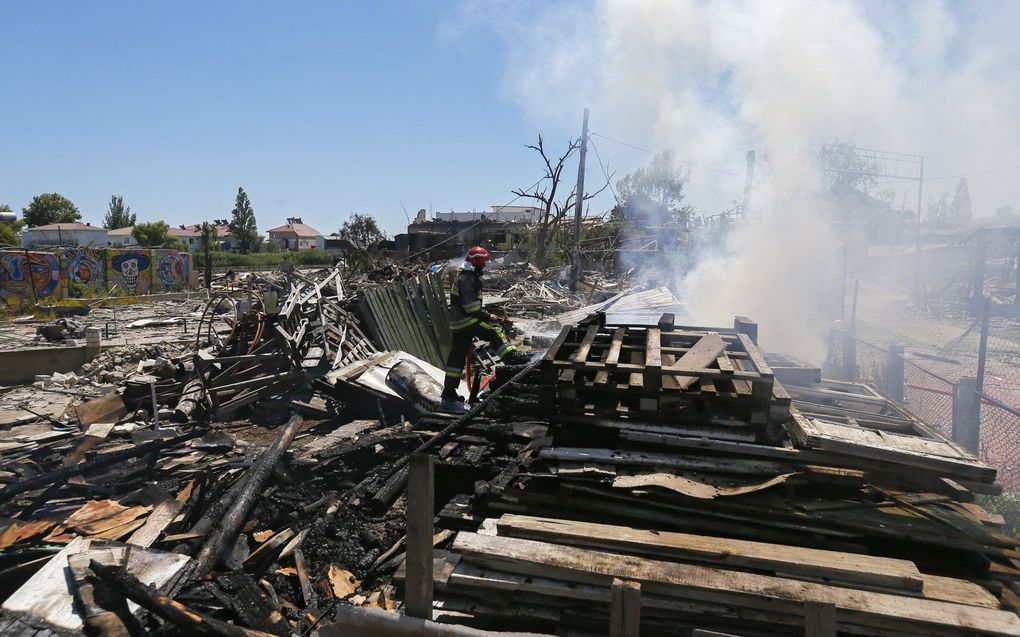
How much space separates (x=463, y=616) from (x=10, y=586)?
11.0 feet

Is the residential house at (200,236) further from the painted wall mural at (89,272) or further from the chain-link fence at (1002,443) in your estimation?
the chain-link fence at (1002,443)

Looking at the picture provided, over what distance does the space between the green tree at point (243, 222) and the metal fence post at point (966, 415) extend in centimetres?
6565

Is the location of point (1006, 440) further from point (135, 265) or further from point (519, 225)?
point (135, 265)

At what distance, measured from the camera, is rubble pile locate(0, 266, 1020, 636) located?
249cm

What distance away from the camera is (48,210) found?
54.4 meters

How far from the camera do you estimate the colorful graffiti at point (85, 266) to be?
2450 centimetres

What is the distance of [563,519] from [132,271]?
31.5 meters

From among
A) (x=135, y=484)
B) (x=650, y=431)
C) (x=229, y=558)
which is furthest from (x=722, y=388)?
(x=135, y=484)

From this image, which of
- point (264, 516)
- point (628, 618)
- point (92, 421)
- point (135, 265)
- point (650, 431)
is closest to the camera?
point (628, 618)

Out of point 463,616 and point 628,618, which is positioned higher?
point 628,618

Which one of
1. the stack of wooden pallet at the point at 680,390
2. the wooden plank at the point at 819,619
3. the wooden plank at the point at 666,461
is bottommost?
the wooden plank at the point at 819,619

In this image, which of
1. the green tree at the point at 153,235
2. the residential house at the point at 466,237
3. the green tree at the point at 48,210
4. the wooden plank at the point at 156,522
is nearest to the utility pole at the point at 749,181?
the residential house at the point at 466,237

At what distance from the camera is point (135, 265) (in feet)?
92.5

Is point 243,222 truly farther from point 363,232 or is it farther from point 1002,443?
point 1002,443
